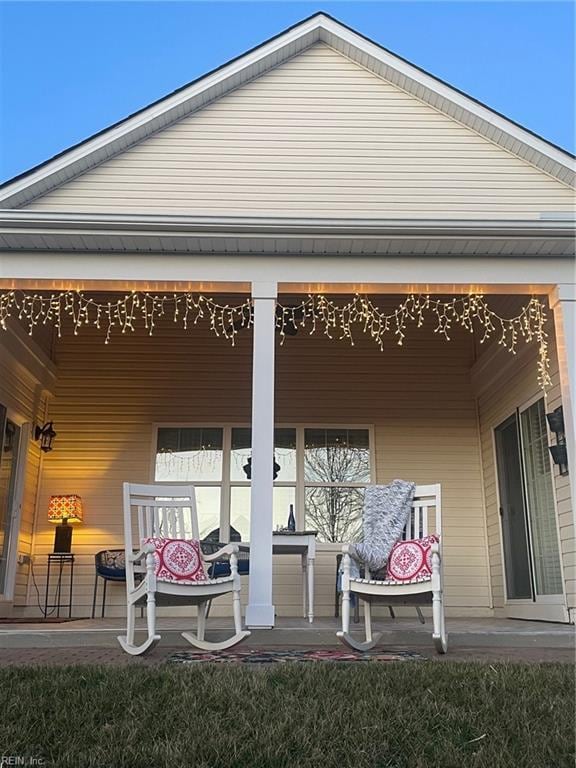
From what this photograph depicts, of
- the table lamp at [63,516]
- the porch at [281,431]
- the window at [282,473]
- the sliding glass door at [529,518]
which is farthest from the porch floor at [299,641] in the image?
the window at [282,473]

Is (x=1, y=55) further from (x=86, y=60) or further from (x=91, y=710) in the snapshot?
(x=91, y=710)

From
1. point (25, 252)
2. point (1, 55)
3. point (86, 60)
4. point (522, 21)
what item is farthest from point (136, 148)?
point (522, 21)

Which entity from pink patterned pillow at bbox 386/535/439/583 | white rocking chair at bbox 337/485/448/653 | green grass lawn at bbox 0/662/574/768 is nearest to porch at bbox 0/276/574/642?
pink patterned pillow at bbox 386/535/439/583

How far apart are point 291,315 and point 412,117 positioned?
220 cm

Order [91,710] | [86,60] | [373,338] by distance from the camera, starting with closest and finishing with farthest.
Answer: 1. [91,710]
2. [373,338]
3. [86,60]

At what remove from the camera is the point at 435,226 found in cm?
503

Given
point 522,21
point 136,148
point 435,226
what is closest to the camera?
point 435,226

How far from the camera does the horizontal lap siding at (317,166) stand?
6609 millimetres

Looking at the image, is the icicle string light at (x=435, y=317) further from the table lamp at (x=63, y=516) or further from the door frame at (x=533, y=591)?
the table lamp at (x=63, y=516)

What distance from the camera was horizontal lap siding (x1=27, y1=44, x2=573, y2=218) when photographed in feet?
21.7

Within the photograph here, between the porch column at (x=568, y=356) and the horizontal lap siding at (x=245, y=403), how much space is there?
8.61 feet

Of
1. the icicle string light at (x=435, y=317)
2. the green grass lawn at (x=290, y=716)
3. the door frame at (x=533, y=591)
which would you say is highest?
the icicle string light at (x=435, y=317)

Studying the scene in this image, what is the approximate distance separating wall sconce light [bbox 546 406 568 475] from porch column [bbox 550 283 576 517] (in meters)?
0.67


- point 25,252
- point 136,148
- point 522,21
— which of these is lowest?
point 25,252
